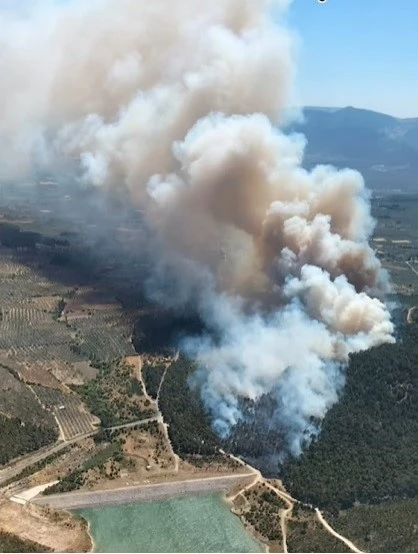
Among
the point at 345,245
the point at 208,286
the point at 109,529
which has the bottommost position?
the point at 109,529

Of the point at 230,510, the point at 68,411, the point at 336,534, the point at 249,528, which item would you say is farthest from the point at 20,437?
the point at 336,534

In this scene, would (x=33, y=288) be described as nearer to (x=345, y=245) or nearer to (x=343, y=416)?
(x=345, y=245)

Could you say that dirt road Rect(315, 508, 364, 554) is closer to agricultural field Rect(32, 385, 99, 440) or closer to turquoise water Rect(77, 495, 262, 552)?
turquoise water Rect(77, 495, 262, 552)

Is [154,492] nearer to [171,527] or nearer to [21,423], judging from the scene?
[171,527]

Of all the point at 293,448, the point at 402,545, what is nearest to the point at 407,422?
the point at 293,448

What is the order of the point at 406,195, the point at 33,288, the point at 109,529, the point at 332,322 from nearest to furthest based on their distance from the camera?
the point at 109,529
the point at 332,322
the point at 33,288
the point at 406,195

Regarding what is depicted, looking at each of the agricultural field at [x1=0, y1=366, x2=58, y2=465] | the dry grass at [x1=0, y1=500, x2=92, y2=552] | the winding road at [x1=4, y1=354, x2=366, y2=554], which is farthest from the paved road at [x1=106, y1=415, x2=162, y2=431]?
the dry grass at [x1=0, y1=500, x2=92, y2=552]

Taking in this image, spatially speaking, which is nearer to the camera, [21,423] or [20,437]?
[20,437]
